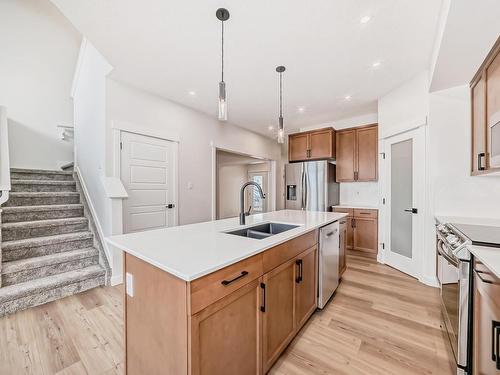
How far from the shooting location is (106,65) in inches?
112

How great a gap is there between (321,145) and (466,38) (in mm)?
2862

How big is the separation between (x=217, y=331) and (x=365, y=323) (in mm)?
1629

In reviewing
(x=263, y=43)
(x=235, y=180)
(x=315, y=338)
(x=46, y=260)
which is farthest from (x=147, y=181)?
(x=235, y=180)

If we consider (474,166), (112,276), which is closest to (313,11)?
(474,166)

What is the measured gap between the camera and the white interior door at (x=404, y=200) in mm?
2854

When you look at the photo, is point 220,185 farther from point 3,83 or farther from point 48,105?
point 3,83

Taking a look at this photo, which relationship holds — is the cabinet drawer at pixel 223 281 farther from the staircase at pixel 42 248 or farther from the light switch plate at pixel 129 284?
the staircase at pixel 42 248

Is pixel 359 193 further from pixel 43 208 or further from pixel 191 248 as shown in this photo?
pixel 43 208

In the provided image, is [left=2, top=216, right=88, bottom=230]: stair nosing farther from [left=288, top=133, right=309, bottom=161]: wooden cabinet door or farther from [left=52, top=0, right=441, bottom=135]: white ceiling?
[left=288, top=133, right=309, bottom=161]: wooden cabinet door

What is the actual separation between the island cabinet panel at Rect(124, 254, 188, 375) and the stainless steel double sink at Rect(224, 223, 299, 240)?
2.37 ft

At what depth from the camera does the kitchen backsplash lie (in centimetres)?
436

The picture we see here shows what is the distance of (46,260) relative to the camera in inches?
99.4

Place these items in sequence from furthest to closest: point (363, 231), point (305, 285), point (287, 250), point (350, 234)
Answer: point (350, 234), point (363, 231), point (305, 285), point (287, 250)

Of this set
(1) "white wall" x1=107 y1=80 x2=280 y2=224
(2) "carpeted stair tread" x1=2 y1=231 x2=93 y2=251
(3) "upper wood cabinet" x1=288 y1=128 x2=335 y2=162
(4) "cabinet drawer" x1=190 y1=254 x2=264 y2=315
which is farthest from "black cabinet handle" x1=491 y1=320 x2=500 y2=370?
(2) "carpeted stair tread" x1=2 y1=231 x2=93 y2=251
